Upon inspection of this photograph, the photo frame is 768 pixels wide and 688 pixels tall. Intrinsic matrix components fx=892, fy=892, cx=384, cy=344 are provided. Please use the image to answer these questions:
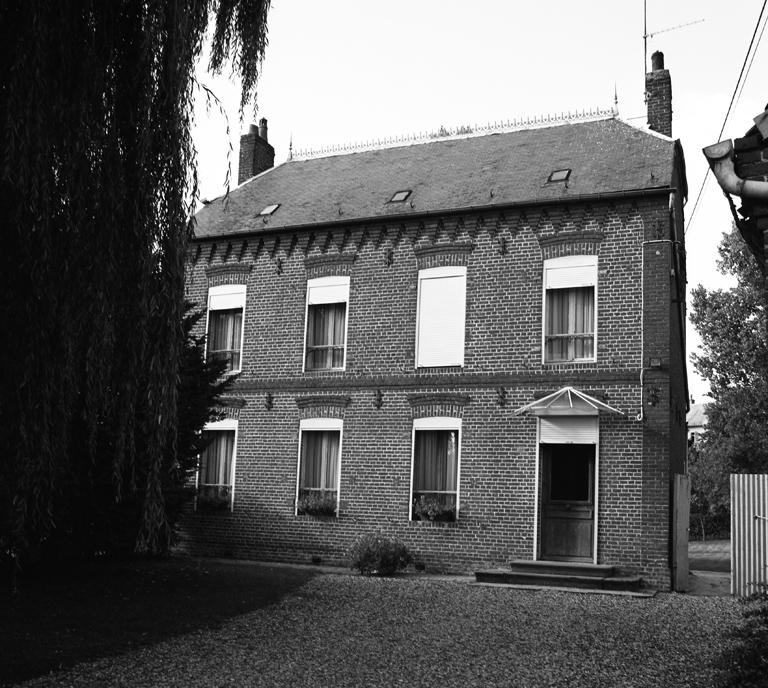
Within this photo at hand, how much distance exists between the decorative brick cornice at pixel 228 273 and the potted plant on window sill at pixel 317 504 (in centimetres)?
483

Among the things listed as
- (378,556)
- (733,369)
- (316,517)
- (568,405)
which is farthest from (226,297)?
(733,369)

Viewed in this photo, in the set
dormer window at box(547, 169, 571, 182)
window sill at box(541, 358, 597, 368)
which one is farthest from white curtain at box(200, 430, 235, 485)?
dormer window at box(547, 169, 571, 182)

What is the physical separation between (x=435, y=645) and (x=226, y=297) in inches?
451

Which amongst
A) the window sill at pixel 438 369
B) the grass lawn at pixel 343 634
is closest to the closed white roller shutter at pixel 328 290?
the window sill at pixel 438 369

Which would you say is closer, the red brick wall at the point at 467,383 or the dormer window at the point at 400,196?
the red brick wall at the point at 467,383

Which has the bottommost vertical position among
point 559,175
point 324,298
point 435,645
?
point 435,645

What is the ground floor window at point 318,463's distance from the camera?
685 inches

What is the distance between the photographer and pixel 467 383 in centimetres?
1650

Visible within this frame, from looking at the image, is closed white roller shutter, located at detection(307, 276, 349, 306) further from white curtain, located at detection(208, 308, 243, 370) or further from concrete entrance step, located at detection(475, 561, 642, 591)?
concrete entrance step, located at detection(475, 561, 642, 591)

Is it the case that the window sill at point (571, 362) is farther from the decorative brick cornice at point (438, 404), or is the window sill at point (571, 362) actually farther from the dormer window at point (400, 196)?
the dormer window at point (400, 196)

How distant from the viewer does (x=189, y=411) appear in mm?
12203

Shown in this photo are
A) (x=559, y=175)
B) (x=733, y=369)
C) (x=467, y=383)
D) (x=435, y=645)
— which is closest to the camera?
(x=435, y=645)

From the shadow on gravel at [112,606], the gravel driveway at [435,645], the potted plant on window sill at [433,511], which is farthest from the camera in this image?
the potted plant on window sill at [433,511]

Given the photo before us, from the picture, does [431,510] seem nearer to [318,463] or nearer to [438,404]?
[438,404]
